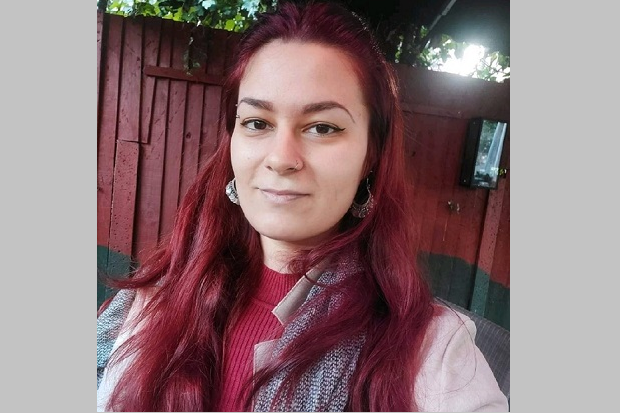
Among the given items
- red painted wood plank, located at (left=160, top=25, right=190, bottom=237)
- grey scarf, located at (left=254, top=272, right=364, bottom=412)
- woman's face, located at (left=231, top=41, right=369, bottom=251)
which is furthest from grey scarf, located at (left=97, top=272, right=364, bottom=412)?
red painted wood plank, located at (left=160, top=25, right=190, bottom=237)

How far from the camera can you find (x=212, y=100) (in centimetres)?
76

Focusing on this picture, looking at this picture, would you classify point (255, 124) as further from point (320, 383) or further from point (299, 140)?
point (320, 383)

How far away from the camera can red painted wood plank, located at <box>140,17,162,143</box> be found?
697 mm

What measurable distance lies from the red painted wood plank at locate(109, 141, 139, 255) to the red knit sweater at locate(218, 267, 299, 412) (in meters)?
0.25

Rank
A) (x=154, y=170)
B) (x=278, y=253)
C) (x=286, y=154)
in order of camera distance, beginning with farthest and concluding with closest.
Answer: (x=154, y=170), (x=278, y=253), (x=286, y=154)

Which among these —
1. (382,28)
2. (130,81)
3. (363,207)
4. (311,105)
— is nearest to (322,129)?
(311,105)

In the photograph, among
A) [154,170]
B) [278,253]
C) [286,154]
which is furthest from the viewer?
[154,170]

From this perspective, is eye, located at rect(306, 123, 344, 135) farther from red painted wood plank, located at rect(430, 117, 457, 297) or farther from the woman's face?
red painted wood plank, located at rect(430, 117, 457, 297)

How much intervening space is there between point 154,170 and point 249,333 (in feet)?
1.09

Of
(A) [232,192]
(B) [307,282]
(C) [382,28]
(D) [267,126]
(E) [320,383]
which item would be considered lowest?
(E) [320,383]

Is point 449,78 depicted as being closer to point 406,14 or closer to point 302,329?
point 406,14

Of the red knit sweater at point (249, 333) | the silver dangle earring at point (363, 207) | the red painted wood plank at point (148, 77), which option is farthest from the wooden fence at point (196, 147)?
the red knit sweater at point (249, 333)

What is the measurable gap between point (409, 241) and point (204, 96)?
0.43m

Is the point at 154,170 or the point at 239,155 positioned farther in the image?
the point at 154,170
